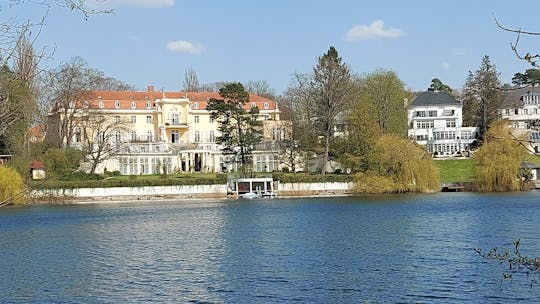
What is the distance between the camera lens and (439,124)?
3145 inches

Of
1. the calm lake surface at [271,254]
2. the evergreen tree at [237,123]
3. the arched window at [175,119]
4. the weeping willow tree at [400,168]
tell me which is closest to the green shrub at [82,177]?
the evergreen tree at [237,123]

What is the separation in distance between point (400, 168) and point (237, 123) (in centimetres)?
1474

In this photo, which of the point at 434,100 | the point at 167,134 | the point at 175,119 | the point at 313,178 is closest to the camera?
the point at 313,178

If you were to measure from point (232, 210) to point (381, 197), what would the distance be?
37.7 ft

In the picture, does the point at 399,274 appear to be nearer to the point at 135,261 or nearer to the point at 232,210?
the point at 135,261

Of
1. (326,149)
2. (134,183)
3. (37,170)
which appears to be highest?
(326,149)

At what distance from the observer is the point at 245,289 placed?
16234 millimetres

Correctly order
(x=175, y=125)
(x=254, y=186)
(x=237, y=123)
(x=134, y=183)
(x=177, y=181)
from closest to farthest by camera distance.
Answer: (x=134, y=183), (x=177, y=181), (x=254, y=186), (x=237, y=123), (x=175, y=125)

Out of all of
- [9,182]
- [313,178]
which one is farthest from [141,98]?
[9,182]

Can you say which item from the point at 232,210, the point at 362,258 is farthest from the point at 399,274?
the point at 232,210

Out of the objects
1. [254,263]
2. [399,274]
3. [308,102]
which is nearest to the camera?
[399,274]

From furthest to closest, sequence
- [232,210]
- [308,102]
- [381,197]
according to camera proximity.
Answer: [308,102], [381,197], [232,210]

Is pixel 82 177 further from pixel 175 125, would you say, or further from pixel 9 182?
pixel 175 125

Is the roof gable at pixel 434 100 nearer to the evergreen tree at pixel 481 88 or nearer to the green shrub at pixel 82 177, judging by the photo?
the evergreen tree at pixel 481 88
